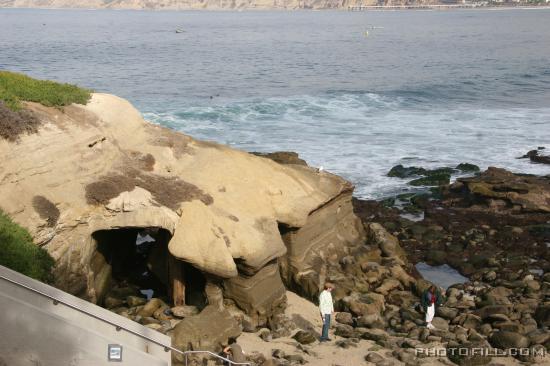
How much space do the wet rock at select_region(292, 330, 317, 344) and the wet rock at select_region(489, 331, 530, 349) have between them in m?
4.97

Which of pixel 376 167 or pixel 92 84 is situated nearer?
pixel 376 167

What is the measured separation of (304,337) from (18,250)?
26.1 feet

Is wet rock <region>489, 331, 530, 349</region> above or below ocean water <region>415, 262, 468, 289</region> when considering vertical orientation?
above

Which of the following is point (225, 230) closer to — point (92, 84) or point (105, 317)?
point (105, 317)

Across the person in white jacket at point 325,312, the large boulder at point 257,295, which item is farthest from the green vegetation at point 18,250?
the person in white jacket at point 325,312

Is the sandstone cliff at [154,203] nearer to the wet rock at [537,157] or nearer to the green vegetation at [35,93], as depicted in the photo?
the green vegetation at [35,93]

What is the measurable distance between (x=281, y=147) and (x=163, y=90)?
2527cm

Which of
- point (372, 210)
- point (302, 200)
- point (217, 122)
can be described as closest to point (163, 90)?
point (217, 122)

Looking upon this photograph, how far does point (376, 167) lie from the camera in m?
41.6

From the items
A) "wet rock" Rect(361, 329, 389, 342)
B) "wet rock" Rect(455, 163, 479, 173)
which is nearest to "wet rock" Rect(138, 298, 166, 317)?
"wet rock" Rect(361, 329, 389, 342)

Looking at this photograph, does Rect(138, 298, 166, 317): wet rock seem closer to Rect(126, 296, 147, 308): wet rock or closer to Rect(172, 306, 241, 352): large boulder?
Rect(126, 296, 147, 308): wet rock

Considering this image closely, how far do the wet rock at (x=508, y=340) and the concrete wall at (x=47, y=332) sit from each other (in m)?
10.5

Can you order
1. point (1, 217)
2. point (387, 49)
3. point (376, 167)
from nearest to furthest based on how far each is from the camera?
1. point (1, 217)
2. point (376, 167)
3. point (387, 49)

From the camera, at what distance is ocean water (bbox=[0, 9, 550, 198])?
46.0 m
